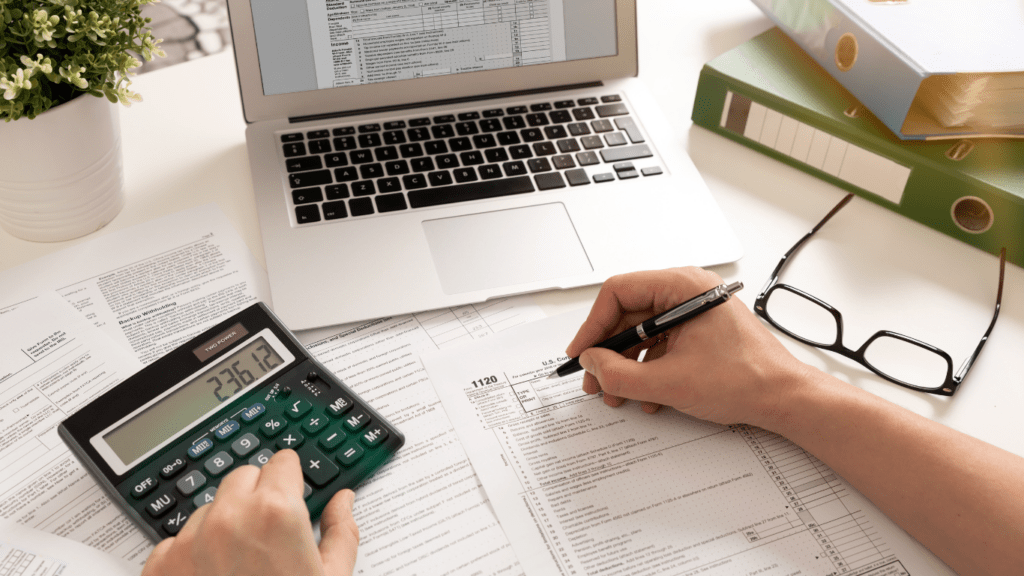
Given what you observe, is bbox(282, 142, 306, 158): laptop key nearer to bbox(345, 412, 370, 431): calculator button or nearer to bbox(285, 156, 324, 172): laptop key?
bbox(285, 156, 324, 172): laptop key

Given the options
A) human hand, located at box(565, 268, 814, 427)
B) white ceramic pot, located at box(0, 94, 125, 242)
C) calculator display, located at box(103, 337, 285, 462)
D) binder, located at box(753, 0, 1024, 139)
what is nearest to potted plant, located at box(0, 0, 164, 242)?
white ceramic pot, located at box(0, 94, 125, 242)

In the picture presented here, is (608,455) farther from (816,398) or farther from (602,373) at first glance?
(816,398)

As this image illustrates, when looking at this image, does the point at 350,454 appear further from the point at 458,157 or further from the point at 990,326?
the point at 990,326

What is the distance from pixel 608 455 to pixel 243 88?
1.85 feet

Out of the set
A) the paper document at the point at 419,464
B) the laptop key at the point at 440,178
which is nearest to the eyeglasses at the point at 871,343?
the paper document at the point at 419,464

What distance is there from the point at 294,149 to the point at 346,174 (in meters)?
0.07

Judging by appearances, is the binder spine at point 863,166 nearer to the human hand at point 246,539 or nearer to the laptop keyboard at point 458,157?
the laptop keyboard at point 458,157

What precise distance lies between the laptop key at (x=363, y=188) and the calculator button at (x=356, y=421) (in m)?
0.29

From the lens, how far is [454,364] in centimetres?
67

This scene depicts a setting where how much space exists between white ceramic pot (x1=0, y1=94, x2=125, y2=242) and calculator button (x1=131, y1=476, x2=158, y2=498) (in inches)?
13.0

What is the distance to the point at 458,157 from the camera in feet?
2.76

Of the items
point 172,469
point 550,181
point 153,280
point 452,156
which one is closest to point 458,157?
point 452,156

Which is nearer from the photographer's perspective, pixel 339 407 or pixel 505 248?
pixel 339 407

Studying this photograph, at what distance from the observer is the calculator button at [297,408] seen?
59 cm
